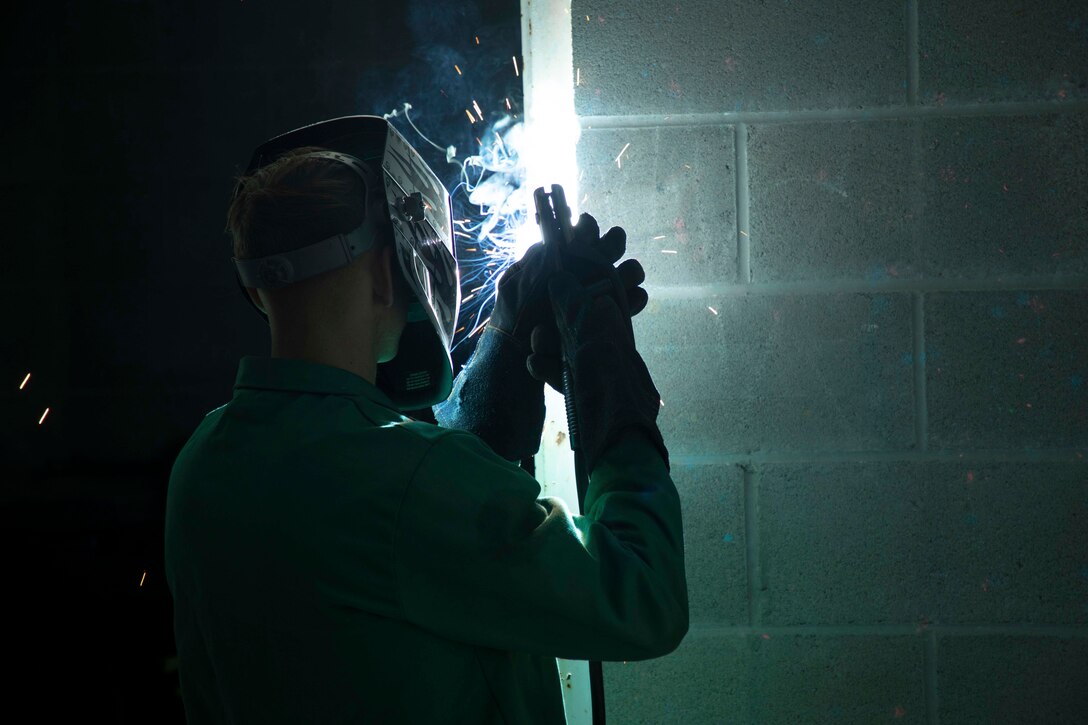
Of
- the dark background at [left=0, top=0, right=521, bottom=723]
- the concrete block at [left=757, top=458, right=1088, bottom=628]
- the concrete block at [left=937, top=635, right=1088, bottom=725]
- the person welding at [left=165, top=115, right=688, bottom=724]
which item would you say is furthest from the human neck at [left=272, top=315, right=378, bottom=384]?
the concrete block at [left=937, top=635, right=1088, bottom=725]

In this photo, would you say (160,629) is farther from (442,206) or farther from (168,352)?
(442,206)

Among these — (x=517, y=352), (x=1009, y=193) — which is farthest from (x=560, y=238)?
(x=1009, y=193)

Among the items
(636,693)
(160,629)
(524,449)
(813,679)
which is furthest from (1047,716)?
(160,629)

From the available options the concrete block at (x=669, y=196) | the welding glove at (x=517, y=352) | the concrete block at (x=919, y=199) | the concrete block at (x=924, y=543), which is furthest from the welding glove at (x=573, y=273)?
the concrete block at (x=924, y=543)

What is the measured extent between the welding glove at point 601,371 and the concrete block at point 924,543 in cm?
61

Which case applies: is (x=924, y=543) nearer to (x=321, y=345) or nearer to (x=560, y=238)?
(x=560, y=238)

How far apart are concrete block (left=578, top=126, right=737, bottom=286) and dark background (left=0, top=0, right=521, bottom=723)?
280 mm

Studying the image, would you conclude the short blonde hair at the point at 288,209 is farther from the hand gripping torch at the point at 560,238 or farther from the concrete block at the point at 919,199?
the concrete block at the point at 919,199

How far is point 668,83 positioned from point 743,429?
715 millimetres

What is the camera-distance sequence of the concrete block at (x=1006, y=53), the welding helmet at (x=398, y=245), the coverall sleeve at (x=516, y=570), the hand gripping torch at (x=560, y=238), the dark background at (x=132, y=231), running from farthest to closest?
the dark background at (x=132, y=231) < the concrete block at (x=1006, y=53) < the hand gripping torch at (x=560, y=238) < the welding helmet at (x=398, y=245) < the coverall sleeve at (x=516, y=570)

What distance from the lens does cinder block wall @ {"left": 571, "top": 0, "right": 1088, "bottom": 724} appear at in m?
1.53

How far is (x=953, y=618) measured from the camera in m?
1.54

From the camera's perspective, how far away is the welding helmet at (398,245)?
0.93 metres

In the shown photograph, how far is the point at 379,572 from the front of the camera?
Answer: 2.68ft
